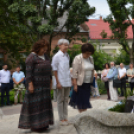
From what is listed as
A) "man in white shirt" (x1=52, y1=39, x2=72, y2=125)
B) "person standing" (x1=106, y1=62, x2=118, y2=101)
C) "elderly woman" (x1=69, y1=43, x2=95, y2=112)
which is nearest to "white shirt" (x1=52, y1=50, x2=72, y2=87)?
"man in white shirt" (x1=52, y1=39, x2=72, y2=125)

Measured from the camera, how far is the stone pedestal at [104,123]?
4.18m

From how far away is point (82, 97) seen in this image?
634cm

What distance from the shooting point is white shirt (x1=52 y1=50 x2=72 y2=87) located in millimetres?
6074

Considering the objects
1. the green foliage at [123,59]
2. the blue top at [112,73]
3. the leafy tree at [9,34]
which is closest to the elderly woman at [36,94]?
the blue top at [112,73]

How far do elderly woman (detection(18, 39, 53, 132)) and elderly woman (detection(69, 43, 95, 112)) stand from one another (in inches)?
30.4

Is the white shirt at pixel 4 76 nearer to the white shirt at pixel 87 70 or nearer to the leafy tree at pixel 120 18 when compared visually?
Answer: the white shirt at pixel 87 70

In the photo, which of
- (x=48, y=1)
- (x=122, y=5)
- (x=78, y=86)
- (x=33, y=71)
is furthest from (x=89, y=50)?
(x=122, y=5)

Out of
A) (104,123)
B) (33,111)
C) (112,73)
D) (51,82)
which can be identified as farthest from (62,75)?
(112,73)

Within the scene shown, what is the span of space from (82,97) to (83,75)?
0.52 m

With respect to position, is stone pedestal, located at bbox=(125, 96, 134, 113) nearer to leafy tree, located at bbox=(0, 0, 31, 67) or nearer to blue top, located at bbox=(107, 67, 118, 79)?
blue top, located at bbox=(107, 67, 118, 79)

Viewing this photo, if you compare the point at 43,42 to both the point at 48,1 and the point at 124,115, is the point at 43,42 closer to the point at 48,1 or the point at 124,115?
the point at 124,115

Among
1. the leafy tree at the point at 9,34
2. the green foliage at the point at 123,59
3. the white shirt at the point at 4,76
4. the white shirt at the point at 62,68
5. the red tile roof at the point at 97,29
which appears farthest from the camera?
the red tile roof at the point at 97,29

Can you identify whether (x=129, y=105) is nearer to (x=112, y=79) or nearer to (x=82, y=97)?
(x=82, y=97)

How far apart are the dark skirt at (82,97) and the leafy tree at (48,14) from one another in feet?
27.4
